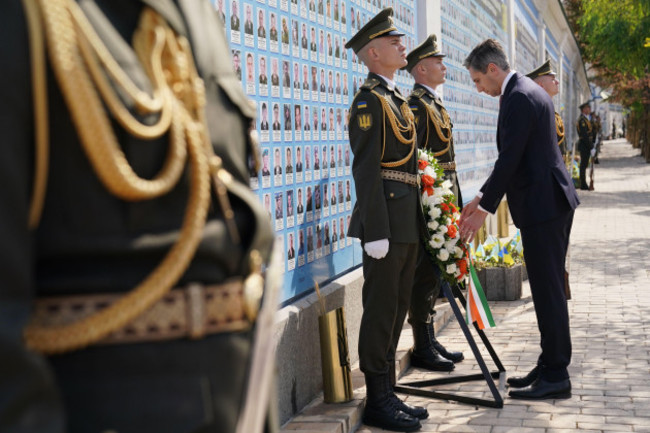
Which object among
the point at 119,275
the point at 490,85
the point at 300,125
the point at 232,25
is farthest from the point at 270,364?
the point at 490,85

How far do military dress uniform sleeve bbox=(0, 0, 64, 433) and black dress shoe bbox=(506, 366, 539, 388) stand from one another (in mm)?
4821

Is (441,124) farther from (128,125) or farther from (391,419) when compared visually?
(128,125)

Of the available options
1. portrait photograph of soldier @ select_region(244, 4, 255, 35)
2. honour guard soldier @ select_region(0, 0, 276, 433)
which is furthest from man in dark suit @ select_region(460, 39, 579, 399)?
honour guard soldier @ select_region(0, 0, 276, 433)

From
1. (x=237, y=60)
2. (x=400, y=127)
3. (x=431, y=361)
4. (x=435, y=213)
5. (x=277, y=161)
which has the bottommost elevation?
(x=431, y=361)

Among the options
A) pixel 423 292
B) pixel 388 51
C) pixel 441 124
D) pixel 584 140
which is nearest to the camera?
pixel 388 51

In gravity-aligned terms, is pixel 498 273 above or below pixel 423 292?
below

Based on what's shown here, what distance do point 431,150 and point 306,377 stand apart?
2145 millimetres

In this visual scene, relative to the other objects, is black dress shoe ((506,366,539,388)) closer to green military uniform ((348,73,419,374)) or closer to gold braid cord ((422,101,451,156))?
green military uniform ((348,73,419,374))

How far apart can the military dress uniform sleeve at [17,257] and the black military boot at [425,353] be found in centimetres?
508

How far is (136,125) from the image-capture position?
1427mm

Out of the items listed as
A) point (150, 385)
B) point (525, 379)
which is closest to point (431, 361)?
point (525, 379)

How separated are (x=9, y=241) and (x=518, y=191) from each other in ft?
14.9

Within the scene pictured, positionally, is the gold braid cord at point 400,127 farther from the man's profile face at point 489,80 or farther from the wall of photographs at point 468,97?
the wall of photographs at point 468,97

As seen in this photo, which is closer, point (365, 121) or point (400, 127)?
point (365, 121)
